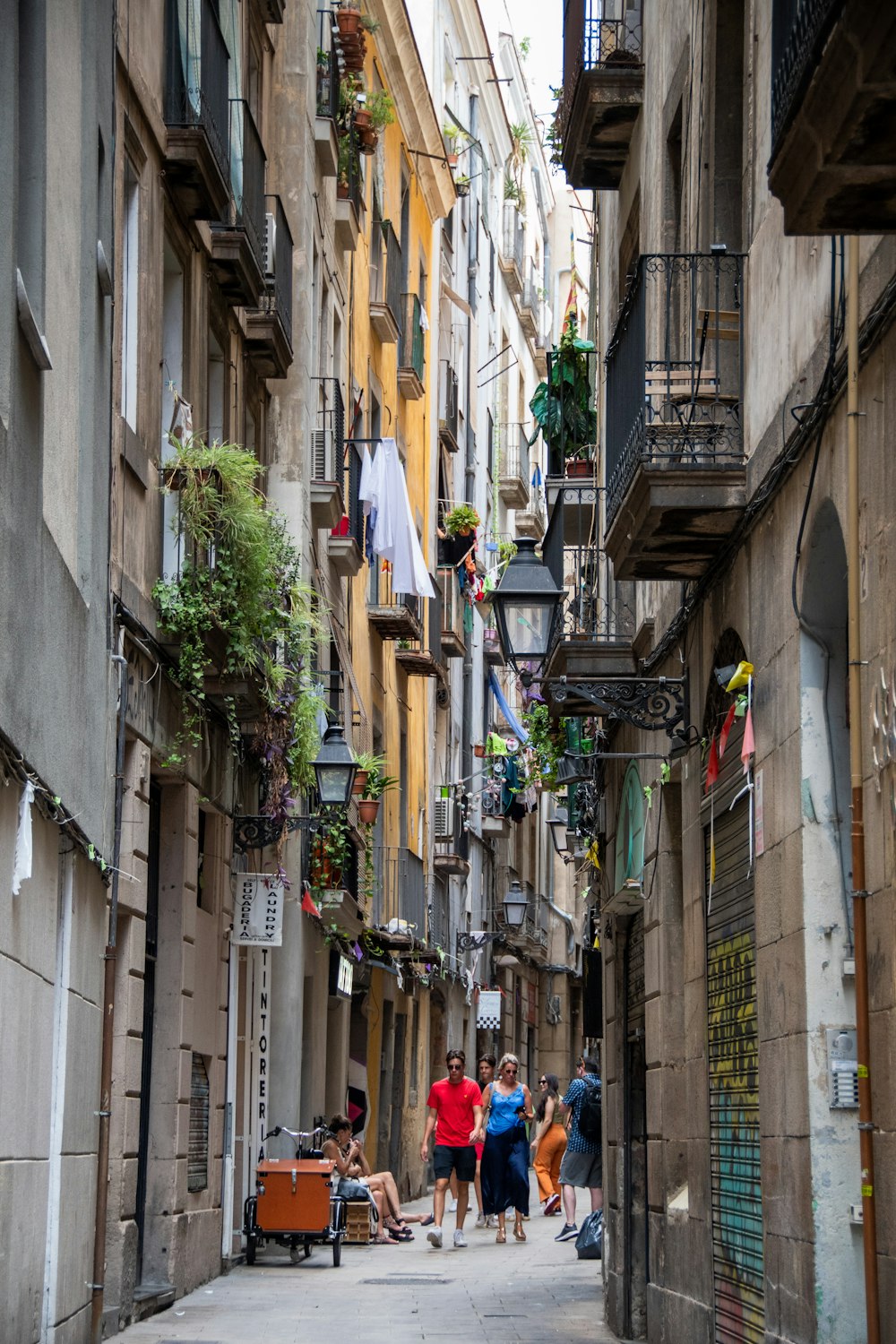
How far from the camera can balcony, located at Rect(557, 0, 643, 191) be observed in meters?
14.3

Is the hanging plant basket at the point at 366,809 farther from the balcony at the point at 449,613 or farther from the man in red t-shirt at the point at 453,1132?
the balcony at the point at 449,613

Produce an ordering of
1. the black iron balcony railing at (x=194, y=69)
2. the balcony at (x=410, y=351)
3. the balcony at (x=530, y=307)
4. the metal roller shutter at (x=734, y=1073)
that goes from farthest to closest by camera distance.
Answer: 1. the balcony at (x=530, y=307)
2. the balcony at (x=410, y=351)
3. the black iron balcony railing at (x=194, y=69)
4. the metal roller shutter at (x=734, y=1073)

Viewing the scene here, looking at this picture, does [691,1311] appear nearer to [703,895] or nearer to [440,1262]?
[703,895]

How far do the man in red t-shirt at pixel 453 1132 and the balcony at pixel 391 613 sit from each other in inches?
387

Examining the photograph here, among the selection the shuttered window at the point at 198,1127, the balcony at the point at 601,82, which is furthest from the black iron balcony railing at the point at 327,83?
the shuttered window at the point at 198,1127

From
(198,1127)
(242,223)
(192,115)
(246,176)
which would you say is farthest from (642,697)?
(246,176)

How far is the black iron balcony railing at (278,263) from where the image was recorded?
19.6 meters

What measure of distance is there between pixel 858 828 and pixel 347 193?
64.2 ft

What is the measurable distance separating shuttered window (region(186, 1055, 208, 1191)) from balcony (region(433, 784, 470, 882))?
1974 cm

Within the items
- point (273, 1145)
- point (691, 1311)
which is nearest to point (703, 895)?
point (691, 1311)

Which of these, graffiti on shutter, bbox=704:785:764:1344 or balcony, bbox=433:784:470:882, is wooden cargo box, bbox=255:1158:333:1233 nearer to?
graffiti on shutter, bbox=704:785:764:1344

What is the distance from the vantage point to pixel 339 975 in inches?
997

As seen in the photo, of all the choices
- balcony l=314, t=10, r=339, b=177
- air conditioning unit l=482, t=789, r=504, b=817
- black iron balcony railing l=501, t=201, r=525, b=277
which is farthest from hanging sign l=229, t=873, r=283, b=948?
black iron balcony railing l=501, t=201, r=525, b=277

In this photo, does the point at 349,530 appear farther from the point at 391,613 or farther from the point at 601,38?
the point at 601,38
